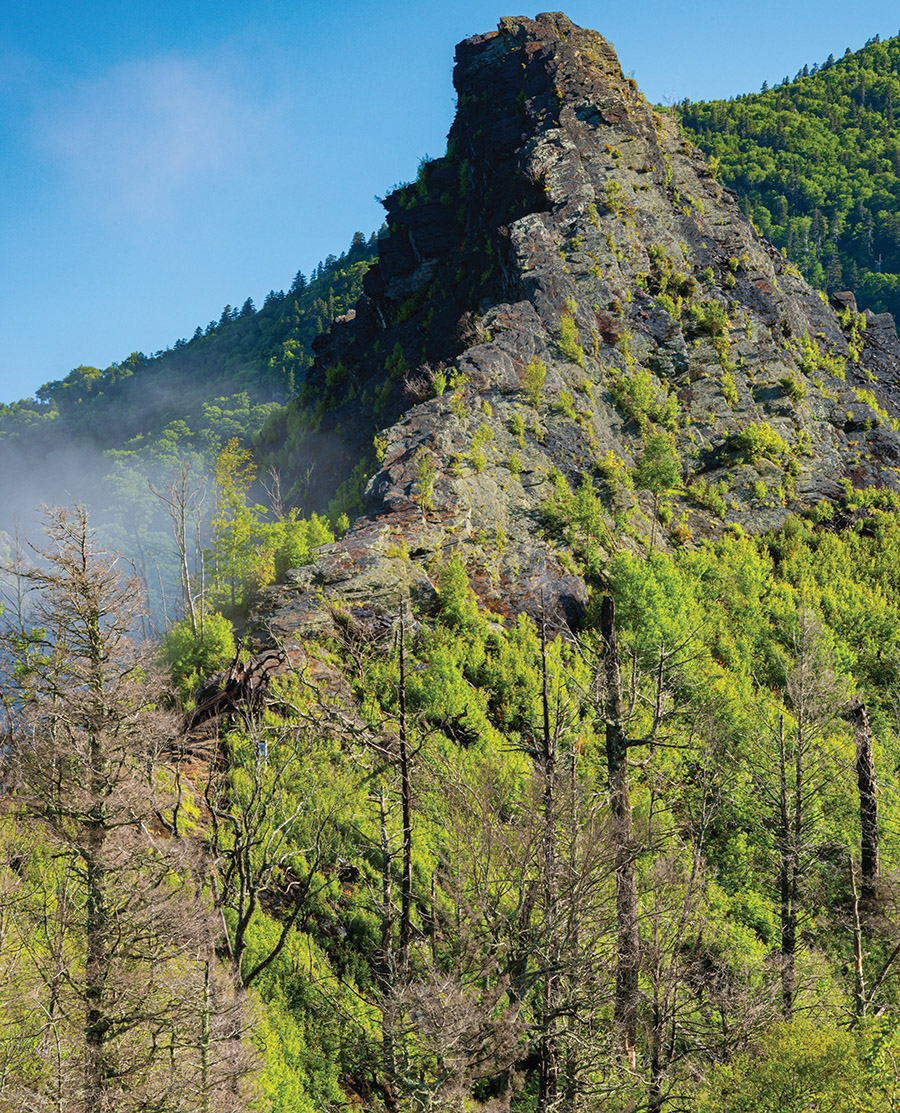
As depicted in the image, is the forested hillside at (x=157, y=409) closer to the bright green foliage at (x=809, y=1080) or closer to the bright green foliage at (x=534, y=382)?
the bright green foliage at (x=534, y=382)

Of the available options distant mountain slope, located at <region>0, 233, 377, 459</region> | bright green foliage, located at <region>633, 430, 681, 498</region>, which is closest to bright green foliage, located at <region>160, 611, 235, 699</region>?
bright green foliage, located at <region>633, 430, 681, 498</region>

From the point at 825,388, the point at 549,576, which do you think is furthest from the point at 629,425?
the point at 825,388

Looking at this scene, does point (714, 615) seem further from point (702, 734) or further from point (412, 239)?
point (412, 239)

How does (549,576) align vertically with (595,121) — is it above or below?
below

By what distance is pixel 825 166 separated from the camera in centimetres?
12288

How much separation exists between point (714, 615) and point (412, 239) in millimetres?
34255

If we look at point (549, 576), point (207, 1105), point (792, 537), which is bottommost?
point (207, 1105)

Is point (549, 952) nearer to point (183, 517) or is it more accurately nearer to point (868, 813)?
point (868, 813)

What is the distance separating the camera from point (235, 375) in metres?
113

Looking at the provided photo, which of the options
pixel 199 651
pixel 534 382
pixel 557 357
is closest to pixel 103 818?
pixel 199 651

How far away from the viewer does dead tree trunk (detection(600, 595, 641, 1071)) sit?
477 inches

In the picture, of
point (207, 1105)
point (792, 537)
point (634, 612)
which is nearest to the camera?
point (207, 1105)

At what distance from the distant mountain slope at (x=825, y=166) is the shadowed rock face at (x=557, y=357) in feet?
243

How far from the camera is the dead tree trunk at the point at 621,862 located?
477 inches
